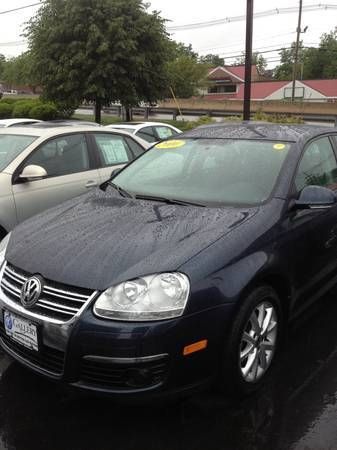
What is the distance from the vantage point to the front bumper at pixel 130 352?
2.59m

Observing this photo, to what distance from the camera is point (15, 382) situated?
3289 millimetres

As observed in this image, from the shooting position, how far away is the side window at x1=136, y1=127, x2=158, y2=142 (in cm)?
1239

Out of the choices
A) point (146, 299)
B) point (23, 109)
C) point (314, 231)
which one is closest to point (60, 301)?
point (146, 299)

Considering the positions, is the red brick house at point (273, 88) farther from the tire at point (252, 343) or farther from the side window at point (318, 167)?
the tire at point (252, 343)

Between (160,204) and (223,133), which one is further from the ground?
(223,133)

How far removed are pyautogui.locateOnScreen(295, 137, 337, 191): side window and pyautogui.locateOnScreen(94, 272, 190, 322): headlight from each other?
1.42 m

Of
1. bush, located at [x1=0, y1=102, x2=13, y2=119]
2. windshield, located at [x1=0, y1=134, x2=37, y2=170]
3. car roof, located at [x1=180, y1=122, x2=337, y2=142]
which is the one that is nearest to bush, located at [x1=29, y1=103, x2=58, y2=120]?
bush, located at [x1=0, y1=102, x2=13, y2=119]

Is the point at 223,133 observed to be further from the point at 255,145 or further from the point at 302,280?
the point at 302,280

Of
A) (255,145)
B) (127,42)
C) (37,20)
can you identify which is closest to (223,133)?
(255,145)

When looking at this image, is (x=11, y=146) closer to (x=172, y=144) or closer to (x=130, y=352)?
(x=172, y=144)

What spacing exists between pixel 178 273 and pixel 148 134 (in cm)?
1017

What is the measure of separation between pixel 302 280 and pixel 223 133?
1.45 m

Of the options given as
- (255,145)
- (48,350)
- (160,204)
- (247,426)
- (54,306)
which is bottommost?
(247,426)

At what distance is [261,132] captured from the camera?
420 centimetres
